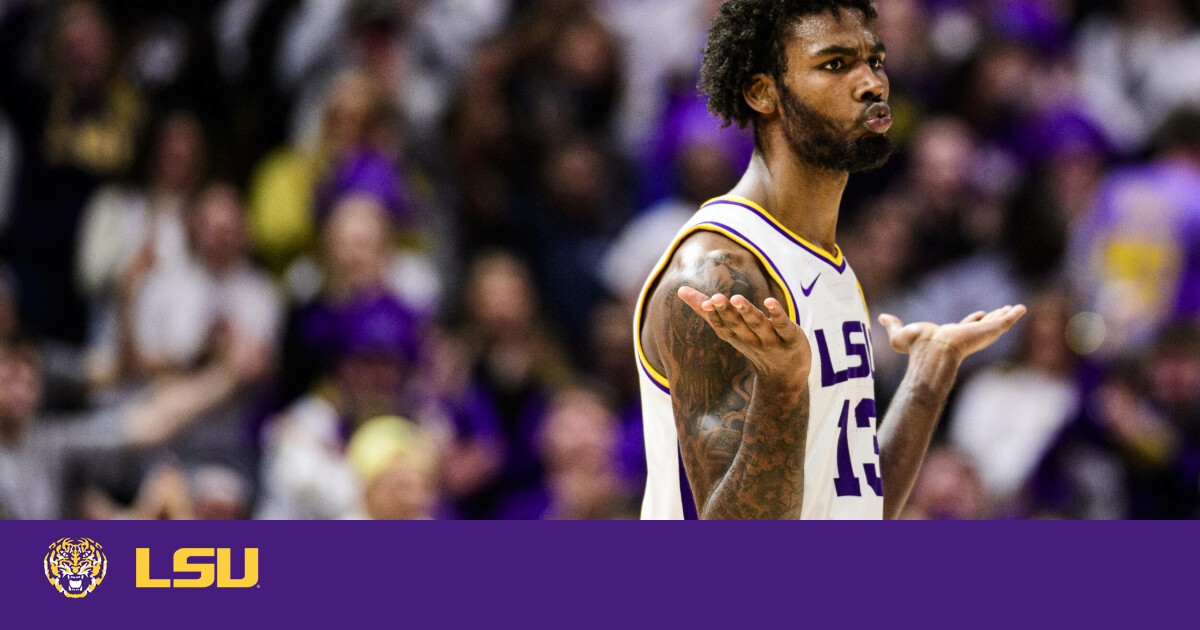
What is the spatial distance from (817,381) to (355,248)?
4.96 m

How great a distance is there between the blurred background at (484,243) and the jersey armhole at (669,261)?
3.35 meters

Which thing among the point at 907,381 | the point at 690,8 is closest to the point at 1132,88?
the point at 690,8

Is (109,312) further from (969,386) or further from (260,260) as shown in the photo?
(969,386)

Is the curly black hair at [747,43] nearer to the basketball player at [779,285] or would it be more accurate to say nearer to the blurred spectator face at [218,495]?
the basketball player at [779,285]

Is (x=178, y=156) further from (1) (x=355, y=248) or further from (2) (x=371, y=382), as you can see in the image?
(2) (x=371, y=382)

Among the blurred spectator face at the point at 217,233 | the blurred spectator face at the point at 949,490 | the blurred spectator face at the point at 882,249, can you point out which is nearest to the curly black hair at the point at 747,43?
the blurred spectator face at the point at 949,490

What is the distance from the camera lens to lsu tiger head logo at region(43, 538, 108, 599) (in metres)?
3.06

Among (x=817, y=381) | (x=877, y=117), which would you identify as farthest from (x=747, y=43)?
(x=817, y=381)

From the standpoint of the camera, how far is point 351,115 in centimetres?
872

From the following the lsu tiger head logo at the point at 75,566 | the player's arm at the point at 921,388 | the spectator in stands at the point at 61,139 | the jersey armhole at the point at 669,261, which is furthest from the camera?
the spectator in stands at the point at 61,139

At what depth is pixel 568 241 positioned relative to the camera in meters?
8.80

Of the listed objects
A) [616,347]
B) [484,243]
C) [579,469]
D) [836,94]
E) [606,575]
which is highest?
[484,243]

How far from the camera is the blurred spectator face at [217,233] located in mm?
8289

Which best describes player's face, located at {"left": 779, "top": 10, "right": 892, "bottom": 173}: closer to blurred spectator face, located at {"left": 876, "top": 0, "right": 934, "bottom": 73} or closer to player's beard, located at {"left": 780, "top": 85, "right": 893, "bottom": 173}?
player's beard, located at {"left": 780, "top": 85, "right": 893, "bottom": 173}
